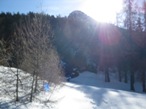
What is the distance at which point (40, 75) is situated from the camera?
41.2 ft

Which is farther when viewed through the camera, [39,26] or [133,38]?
[133,38]

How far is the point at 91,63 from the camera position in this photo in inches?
1817

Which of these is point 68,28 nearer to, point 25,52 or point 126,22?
point 126,22

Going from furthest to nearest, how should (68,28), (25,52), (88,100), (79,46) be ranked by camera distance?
(68,28) < (79,46) < (88,100) < (25,52)

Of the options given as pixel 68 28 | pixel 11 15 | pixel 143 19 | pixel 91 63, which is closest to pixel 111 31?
pixel 91 63

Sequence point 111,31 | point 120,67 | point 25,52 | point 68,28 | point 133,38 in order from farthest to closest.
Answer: point 68,28, point 111,31, point 120,67, point 133,38, point 25,52

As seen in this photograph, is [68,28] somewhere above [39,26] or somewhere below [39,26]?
above

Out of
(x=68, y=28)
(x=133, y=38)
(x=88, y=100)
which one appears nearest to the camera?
(x=88, y=100)

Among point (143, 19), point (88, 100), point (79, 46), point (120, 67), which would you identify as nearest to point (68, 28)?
point (79, 46)

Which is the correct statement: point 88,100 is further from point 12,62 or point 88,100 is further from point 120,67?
point 120,67

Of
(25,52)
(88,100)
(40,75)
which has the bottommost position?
(88,100)

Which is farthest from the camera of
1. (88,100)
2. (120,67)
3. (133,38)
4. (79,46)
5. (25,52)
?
(79,46)

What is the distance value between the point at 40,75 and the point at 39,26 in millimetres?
2410

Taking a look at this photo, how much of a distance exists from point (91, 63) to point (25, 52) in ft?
113
